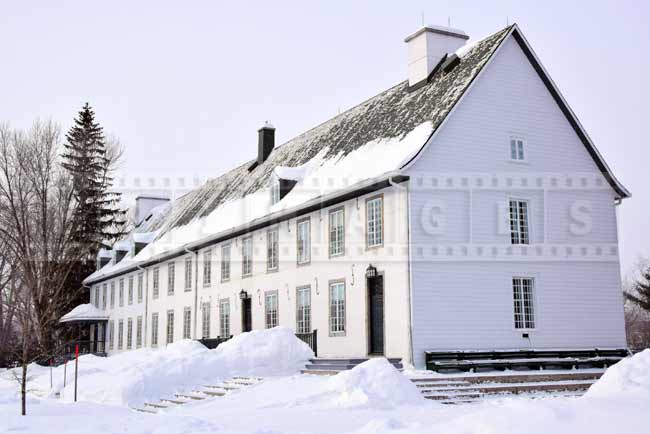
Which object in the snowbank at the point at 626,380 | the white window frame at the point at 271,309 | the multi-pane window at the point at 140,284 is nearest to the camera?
the snowbank at the point at 626,380

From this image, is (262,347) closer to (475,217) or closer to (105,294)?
(475,217)

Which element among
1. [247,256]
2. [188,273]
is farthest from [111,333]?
[247,256]

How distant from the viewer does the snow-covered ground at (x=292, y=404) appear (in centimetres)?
856

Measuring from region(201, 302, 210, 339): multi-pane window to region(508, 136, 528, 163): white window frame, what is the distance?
15.7 meters

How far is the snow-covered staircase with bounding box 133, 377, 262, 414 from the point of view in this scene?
1850 cm

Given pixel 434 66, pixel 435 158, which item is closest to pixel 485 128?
pixel 435 158

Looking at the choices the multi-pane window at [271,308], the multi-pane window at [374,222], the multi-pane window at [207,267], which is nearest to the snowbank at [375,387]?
the multi-pane window at [374,222]

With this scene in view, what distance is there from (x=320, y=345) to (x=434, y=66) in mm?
A: 9803

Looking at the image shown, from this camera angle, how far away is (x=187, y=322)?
110ft

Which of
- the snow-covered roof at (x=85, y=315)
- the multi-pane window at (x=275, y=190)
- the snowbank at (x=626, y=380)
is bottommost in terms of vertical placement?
the snowbank at (x=626, y=380)

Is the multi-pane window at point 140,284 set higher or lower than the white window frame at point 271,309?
higher

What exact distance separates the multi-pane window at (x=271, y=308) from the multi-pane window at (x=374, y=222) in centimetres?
615

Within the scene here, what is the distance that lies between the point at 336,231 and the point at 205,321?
11.2m

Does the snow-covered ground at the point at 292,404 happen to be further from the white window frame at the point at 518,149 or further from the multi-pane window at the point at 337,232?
the white window frame at the point at 518,149
